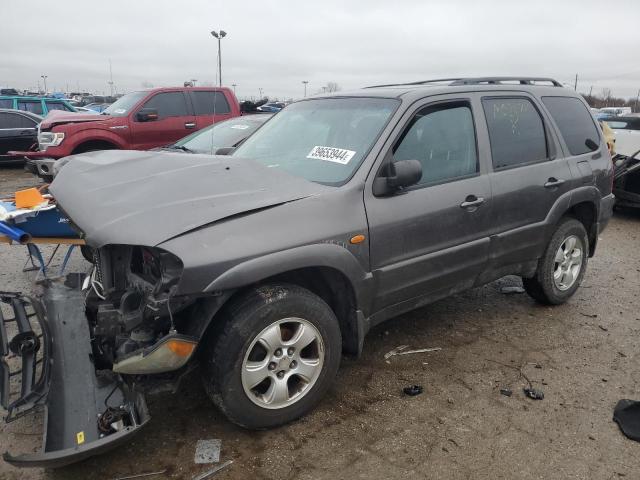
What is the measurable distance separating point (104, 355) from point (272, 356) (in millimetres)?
921

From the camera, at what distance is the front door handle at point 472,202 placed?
11.3 feet

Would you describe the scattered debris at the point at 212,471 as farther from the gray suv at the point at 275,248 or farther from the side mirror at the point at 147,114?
the side mirror at the point at 147,114

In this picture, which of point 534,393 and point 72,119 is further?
point 72,119

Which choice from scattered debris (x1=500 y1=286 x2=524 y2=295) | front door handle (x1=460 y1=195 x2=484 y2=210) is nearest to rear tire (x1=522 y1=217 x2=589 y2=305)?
scattered debris (x1=500 y1=286 x2=524 y2=295)

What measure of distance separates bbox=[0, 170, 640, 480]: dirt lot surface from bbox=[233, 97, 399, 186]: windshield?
1407mm

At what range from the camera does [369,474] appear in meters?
2.54

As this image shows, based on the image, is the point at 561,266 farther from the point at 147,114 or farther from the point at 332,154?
the point at 147,114

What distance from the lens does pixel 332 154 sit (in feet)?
10.6

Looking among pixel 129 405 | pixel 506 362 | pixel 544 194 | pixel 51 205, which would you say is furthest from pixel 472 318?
pixel 51 205

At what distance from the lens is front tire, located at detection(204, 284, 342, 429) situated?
2580 mm

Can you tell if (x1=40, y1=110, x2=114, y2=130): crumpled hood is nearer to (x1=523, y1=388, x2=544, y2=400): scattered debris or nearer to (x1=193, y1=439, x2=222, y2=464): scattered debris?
(x1=193, y1=439, x2=222, y2=464): scattered debris

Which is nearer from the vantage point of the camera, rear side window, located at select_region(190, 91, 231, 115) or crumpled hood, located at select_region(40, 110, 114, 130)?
crumpled hood, located at select_region(40, 110, 114, 130)

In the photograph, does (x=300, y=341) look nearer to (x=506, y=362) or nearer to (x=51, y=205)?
(x=506, y=362)

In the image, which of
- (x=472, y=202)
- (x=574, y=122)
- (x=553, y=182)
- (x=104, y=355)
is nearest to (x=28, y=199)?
(x=104, y=355)
